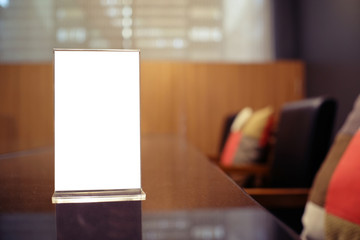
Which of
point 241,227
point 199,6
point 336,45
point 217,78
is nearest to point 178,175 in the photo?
point 241,227

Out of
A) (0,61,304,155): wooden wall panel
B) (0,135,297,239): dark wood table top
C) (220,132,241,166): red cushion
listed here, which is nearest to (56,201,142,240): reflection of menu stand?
(0,135,297,239): dark wood table top

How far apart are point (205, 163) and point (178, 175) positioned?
0.75 feet

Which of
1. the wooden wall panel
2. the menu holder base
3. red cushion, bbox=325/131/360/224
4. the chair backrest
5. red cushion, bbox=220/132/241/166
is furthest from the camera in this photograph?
the wooden wall panel

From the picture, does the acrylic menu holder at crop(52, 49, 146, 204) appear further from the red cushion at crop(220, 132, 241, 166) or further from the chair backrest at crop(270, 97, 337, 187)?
the red cushion at crop(220, 132, 241, 166)

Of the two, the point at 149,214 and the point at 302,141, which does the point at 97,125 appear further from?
the point at 302,141

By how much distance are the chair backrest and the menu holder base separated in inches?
41.0

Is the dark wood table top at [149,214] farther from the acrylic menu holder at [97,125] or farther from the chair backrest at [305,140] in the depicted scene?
the chair backrest at [305,140]

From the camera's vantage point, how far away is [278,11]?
15.1ft

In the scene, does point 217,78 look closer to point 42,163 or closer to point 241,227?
point 42,163

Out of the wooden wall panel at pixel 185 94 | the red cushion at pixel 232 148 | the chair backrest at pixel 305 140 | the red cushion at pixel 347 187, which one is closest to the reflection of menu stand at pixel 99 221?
the red cushion at pixel 347 187

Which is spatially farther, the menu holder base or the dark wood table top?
the menu holder base

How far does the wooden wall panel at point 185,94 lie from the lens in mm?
4203

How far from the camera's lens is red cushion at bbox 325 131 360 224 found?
926 millimetres

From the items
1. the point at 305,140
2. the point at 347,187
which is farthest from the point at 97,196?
the point at 305,140
